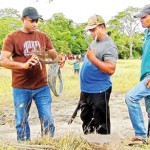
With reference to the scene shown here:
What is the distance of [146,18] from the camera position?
5.71 meters

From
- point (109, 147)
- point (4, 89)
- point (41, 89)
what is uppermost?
point (41, 89)

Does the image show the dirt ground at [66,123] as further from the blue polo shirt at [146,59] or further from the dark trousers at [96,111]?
the blue polo shirt at [146,59]

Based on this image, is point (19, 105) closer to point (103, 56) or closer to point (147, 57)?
point (103, 56)

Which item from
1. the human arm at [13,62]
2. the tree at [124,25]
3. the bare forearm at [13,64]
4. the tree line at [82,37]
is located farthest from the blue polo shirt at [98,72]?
the tree at [124,25]

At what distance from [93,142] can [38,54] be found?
130cm

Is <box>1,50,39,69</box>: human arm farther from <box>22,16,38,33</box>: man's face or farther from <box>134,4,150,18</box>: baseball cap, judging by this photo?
<box>134,4,150,18</box>: baseball cap

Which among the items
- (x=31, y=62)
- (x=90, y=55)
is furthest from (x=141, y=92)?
(x=31, y=62)

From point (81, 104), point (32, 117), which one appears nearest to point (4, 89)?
point (32, 117)

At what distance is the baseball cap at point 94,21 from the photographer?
18.4ft

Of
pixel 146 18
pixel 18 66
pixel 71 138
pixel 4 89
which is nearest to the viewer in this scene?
pixel 71 138

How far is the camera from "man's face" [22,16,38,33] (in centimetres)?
552

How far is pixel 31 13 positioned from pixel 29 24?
14 centimetres

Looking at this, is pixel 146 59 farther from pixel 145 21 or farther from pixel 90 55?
pixel 90 55

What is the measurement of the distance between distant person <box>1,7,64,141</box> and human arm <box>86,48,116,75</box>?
527mm
